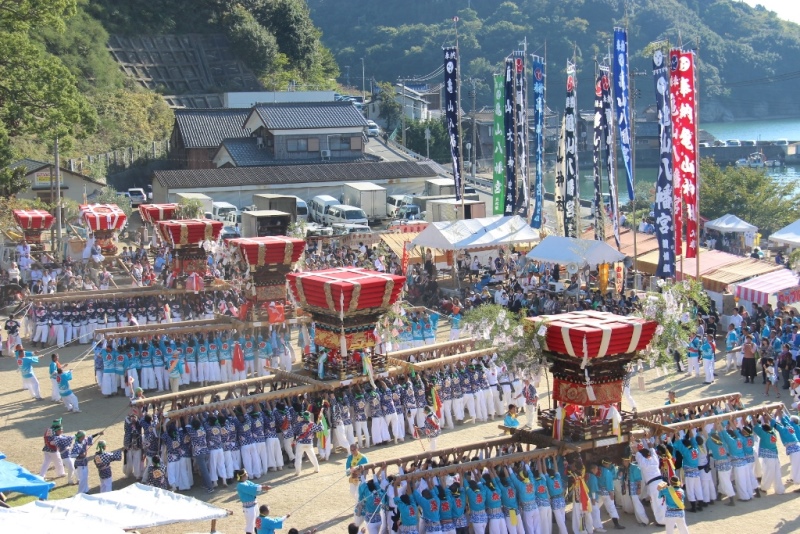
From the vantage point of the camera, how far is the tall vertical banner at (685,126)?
2745 cm

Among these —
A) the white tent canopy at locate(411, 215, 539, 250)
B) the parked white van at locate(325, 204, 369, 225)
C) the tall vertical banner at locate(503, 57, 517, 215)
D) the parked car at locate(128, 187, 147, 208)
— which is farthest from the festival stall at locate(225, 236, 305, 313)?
the parked car at locate(128, 187, 147, 208)

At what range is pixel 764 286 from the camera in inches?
1081

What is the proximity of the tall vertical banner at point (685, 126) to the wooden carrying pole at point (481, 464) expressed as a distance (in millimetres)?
14243

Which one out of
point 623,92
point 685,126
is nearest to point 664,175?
point 685,126

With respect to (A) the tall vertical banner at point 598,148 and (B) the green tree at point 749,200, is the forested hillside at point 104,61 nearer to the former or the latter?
(A) the tall vertical banner at point 598,148

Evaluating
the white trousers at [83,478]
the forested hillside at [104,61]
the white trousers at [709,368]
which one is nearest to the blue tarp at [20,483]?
the white trousers at [83,478]

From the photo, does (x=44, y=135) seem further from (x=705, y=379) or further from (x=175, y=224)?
(x=705, y=379)

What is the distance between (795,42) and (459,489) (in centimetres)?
13917

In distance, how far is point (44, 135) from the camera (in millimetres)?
35688

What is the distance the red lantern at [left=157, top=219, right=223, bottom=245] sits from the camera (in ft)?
98.3

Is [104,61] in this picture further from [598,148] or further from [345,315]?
[345,315]

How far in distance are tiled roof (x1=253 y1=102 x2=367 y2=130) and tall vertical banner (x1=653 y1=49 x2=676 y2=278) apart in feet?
94.8

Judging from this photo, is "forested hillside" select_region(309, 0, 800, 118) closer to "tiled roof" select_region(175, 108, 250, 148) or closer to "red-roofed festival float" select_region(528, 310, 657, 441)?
"tiled roof" select_region(175, 108, 250, 148)

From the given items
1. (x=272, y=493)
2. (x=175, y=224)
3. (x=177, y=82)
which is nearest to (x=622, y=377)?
(x=272, y=493)
